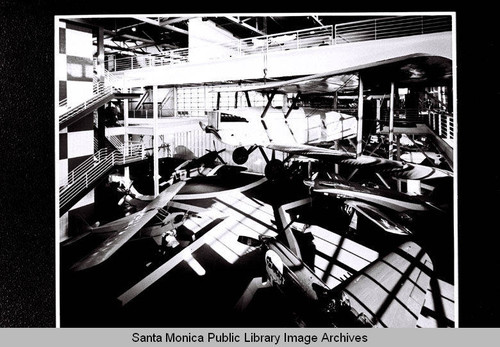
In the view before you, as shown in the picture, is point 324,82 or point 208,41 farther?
point 208,41

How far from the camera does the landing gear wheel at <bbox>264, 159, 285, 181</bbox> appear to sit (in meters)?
1.54

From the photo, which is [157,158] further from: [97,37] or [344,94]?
[344,94]

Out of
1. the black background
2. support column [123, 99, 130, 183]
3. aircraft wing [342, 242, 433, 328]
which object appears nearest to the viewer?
aircraft wing [342, 242, 433, 328]

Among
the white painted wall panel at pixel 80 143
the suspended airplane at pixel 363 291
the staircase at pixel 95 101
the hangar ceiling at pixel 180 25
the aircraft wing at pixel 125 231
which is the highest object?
the hangar ceiling at pixel 180 25

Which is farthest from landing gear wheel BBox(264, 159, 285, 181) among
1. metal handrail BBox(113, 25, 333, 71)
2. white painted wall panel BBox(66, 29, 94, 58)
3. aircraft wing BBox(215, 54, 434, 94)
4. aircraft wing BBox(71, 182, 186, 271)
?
white painted wall panel BBox(66, 29, 94, 58)

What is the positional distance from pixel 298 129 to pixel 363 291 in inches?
31.0

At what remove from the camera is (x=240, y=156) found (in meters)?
1.59

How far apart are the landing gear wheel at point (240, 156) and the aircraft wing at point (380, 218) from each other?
0.57 m

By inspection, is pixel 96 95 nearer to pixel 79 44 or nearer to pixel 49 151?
pixel 79 44

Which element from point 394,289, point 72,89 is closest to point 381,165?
point 394,289

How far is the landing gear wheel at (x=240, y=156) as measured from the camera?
1.59 meters

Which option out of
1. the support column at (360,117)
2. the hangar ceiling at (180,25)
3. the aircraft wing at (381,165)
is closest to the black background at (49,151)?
the hangar ceiling at (180,25)

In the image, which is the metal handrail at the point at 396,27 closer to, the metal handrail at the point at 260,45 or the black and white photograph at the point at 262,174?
the black and white photograph at the point at 262,174

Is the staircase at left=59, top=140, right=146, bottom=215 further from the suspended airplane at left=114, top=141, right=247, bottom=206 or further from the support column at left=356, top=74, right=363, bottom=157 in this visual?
the support column at left=356, top=74, right=363, bottom=157
